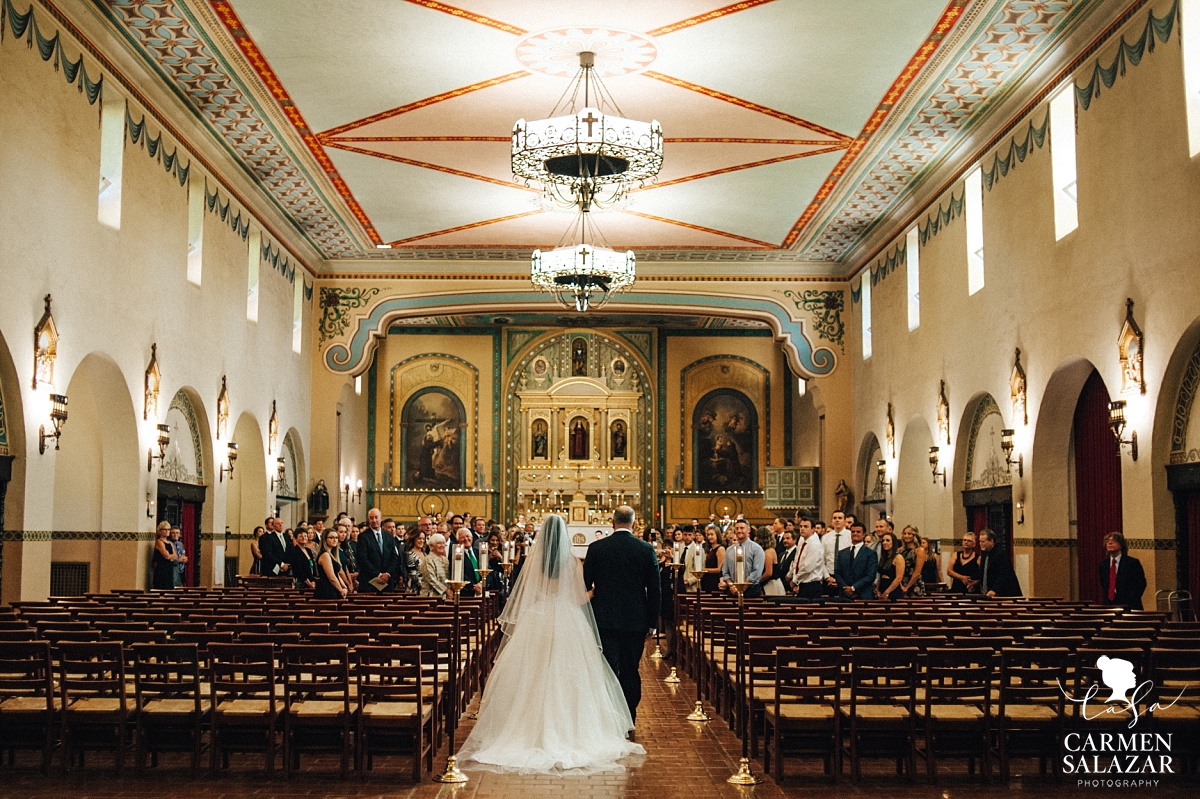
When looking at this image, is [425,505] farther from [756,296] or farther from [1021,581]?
[1021,581]

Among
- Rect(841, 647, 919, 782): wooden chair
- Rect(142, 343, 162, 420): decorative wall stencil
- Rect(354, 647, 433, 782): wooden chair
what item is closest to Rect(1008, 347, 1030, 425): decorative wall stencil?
Rect(841, 647, 919, 782): wooden chair

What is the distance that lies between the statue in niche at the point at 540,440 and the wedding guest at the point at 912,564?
17.5 meters

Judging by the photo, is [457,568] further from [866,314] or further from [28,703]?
[866,314]

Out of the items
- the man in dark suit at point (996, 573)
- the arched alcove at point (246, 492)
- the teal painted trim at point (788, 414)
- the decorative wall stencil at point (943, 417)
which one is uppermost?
the teal painted trim at point (788, 414)

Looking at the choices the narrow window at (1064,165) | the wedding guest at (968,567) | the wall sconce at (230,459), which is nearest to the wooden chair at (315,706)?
the wedding guest at (968,567)

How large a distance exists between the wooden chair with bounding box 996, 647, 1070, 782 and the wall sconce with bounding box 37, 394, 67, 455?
9933mm

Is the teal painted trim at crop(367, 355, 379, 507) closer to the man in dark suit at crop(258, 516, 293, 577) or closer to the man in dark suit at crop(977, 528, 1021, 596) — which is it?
the man in dark suit at crop(258, 516, 293, 577)

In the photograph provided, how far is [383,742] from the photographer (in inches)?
301

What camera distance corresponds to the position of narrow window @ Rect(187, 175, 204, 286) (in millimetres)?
16781

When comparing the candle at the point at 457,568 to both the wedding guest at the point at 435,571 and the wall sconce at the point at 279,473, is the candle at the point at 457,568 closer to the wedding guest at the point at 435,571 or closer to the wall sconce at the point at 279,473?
the wedding guest at the point at 435,571

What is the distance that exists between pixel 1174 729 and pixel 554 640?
4056 millimetres

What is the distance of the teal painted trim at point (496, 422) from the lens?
31672 mm

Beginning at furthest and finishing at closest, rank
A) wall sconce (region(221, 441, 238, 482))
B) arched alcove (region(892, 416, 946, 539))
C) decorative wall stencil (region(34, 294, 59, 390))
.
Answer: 1. arched alcove (region(892, 416, 946, 539))
2. wall sconce (region(221, 441, 238, 482))
3. decorative wall stencil (region(34, 294, 59, 390))

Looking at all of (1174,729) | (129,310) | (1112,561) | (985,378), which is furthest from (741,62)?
(1174,729)
